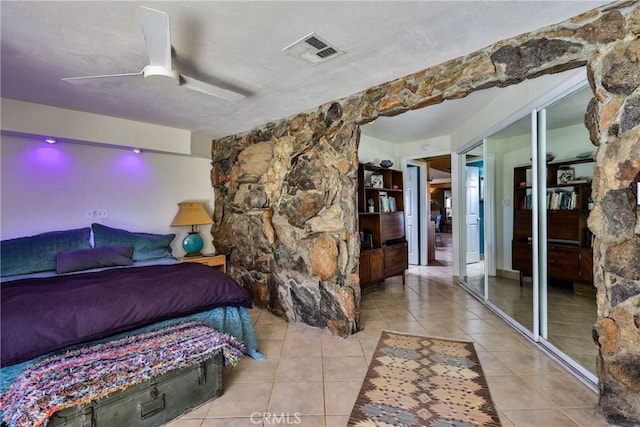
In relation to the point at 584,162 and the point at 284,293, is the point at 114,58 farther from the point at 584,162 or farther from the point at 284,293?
the point at 584,162

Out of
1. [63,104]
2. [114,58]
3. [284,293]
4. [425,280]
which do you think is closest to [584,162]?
[425,280]

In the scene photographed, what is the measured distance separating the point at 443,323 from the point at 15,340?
134 inches

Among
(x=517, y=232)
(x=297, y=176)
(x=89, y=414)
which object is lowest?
(x=89, y=414)

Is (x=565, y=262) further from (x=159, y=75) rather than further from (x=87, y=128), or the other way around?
(x=87, y=128)

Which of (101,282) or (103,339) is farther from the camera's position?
(101,282)

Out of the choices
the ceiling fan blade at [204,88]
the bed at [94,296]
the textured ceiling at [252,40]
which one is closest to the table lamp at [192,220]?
the bed at [94,296]

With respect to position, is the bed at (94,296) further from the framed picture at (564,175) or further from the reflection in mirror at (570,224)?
the framed picture at (564,175)

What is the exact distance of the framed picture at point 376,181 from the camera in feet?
14.4

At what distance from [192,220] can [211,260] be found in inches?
23.9

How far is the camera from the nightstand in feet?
12.6

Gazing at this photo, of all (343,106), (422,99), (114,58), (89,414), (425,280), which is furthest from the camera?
(425,280)

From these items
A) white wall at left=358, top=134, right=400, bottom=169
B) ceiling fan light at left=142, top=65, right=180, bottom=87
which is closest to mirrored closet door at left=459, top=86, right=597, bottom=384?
white wall at left=358, top=134, right=400, bottom=169

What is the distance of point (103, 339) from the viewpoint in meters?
1.86

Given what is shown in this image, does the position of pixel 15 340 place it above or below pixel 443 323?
above
